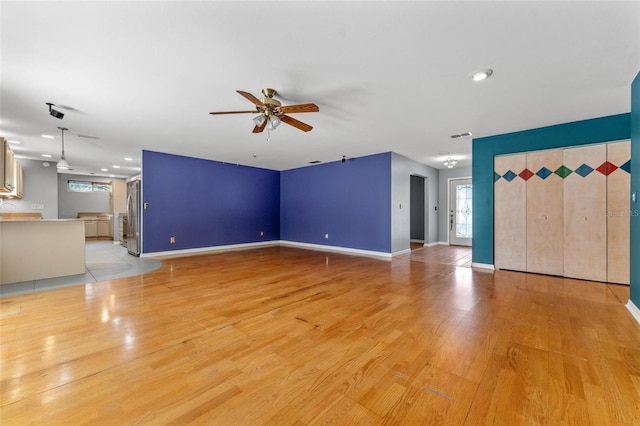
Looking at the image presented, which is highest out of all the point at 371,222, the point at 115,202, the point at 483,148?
the point at 483,148

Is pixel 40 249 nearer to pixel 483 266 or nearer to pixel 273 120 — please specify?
pixel 273 120

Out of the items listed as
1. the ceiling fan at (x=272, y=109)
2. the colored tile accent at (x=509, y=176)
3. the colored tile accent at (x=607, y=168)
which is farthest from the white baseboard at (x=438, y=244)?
the ceiling fan at (x=272, y=109)

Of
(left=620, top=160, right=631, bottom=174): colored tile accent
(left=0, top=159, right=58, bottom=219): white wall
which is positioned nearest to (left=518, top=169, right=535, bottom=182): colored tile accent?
(left=620, top=160, right=631, bottom=174): colored tile accent

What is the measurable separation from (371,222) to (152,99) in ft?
16.2

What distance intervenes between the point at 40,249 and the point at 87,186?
729 cm

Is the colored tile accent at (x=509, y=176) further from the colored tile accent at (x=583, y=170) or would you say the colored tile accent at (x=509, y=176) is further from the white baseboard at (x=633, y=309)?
the white baseboard at (x=633, y=309)

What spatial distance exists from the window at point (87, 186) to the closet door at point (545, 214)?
1313 cm

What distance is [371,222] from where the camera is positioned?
21.1 ft

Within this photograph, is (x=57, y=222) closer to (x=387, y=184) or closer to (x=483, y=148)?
(x=387, y=184)

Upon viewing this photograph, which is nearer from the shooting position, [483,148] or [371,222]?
[483,148]

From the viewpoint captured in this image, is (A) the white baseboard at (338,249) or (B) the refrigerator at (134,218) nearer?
(B) the refrigerator at (134,218)

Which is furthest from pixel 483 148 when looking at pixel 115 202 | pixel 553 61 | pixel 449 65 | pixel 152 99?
pixel 115 202

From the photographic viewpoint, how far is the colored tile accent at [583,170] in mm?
3955

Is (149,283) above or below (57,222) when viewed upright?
below
